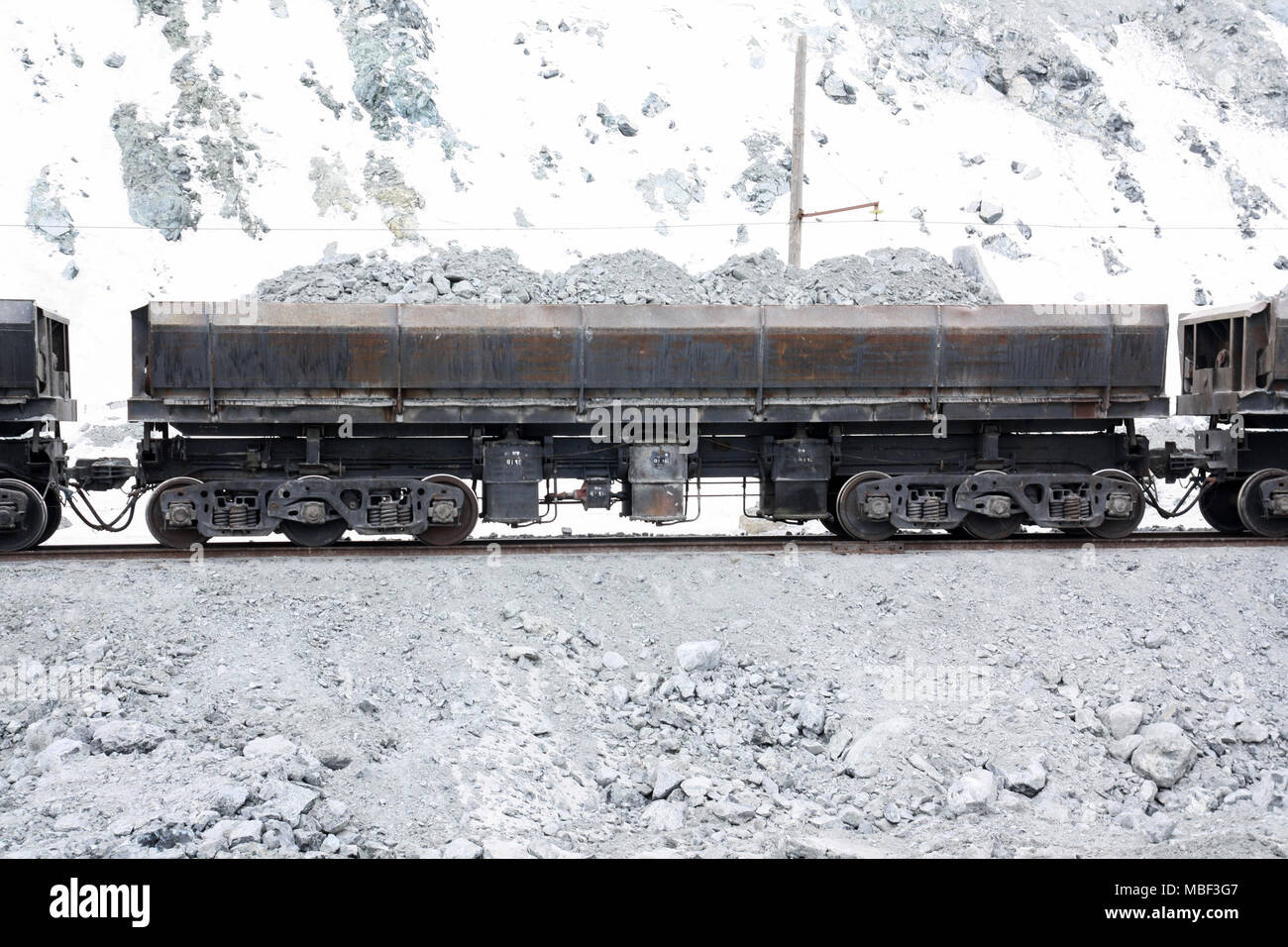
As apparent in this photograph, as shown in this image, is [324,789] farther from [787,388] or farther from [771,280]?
[771,280]

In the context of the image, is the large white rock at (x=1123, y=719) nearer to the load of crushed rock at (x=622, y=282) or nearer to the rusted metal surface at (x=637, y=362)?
the rusted metal surface at (x=637, y=362)

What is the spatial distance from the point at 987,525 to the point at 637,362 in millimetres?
4801

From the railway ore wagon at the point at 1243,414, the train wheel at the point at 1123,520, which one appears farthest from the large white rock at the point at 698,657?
the railway ore wagon at the point at 1243,414

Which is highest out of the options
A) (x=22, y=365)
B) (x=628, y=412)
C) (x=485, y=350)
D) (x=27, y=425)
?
(x=485, y=350)

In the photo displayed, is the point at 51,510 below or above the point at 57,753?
above

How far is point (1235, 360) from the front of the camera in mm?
12562

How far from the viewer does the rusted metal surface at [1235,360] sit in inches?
469

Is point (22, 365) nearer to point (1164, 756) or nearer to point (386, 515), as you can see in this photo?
point (386, 515)

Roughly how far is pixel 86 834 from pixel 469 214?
24.2m

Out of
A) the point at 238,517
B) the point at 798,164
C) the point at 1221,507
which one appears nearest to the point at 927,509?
the point at 1221,507

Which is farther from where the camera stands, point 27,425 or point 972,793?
point 27,425

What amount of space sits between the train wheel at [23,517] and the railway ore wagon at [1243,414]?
46.1ft

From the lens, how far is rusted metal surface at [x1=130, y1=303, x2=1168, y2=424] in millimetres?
11031

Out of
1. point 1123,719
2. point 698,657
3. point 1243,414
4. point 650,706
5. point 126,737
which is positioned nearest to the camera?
point 126,737
